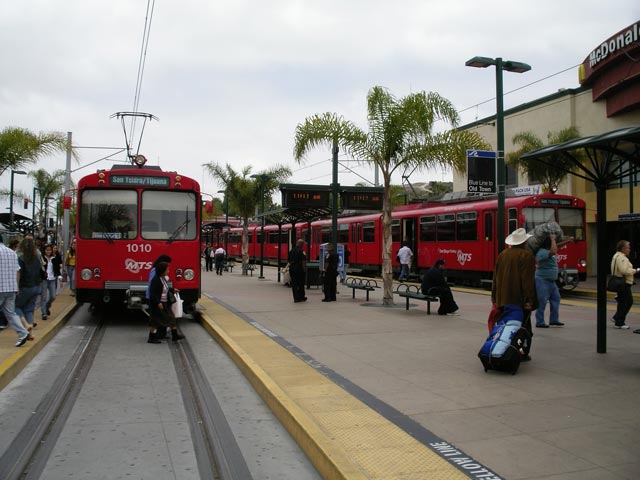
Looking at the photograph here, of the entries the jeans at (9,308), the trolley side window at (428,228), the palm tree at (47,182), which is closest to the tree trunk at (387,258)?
the jeans at (9,308)

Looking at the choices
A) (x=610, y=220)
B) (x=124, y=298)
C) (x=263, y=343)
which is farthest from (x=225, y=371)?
(x=610, y=220)

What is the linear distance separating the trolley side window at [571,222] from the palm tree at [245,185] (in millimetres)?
15859

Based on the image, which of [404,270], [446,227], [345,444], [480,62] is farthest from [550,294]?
[404,270]

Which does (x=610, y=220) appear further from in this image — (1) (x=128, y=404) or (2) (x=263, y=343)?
(1) (x=128, y=404)

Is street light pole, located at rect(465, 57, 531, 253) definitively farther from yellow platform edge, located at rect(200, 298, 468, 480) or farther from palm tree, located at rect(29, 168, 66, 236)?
palm tree, located at rect(29, 168, 66, 236)

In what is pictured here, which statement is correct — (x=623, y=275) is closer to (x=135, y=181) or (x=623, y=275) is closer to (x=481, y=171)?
(x=481, y=171)

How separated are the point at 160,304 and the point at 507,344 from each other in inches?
232

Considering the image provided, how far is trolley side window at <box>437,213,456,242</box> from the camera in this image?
23581 mm

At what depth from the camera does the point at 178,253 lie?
42.1 ft

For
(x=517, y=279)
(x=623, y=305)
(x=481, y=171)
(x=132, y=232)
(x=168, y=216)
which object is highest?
(x=481, y=171)

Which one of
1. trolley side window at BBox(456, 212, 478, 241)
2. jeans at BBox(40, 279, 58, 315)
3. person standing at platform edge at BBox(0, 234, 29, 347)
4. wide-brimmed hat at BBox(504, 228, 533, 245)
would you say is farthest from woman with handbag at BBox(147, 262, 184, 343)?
trolley side window at BBox(456, 212, 478, 241)

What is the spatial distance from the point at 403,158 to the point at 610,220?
16.0 m

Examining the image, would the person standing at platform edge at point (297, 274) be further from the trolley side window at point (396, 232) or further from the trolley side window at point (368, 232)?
the trolley side window at point (368, 232)

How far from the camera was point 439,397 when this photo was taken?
21.1 ft
